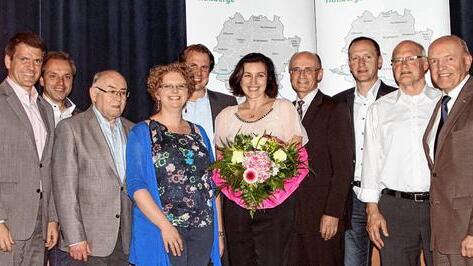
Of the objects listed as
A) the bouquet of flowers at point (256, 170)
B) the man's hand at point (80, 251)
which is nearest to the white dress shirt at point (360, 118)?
the bouquet of flowers at point (256, 170)

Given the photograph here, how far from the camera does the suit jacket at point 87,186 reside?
3.81 meters

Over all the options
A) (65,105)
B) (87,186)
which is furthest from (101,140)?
(65,105)

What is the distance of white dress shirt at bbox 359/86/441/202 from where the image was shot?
402 centimetres

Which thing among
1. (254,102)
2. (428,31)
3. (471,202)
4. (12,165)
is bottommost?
(471,202)

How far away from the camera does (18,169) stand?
3855mm

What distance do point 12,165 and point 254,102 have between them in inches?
65.7

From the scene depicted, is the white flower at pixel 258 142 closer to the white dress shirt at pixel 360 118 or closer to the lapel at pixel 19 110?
the white dress shirt at pixel 360 118

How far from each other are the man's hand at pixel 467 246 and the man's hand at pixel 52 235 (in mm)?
2663

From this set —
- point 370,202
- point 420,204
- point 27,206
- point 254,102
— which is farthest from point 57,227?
point 420,204

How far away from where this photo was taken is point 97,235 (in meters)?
3.88

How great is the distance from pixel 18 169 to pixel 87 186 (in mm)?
454

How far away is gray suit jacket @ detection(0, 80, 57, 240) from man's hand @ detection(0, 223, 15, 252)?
2.6 inches

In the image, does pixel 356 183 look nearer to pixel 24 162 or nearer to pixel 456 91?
pixel 456 91

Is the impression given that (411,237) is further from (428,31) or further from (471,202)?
(428,31)
